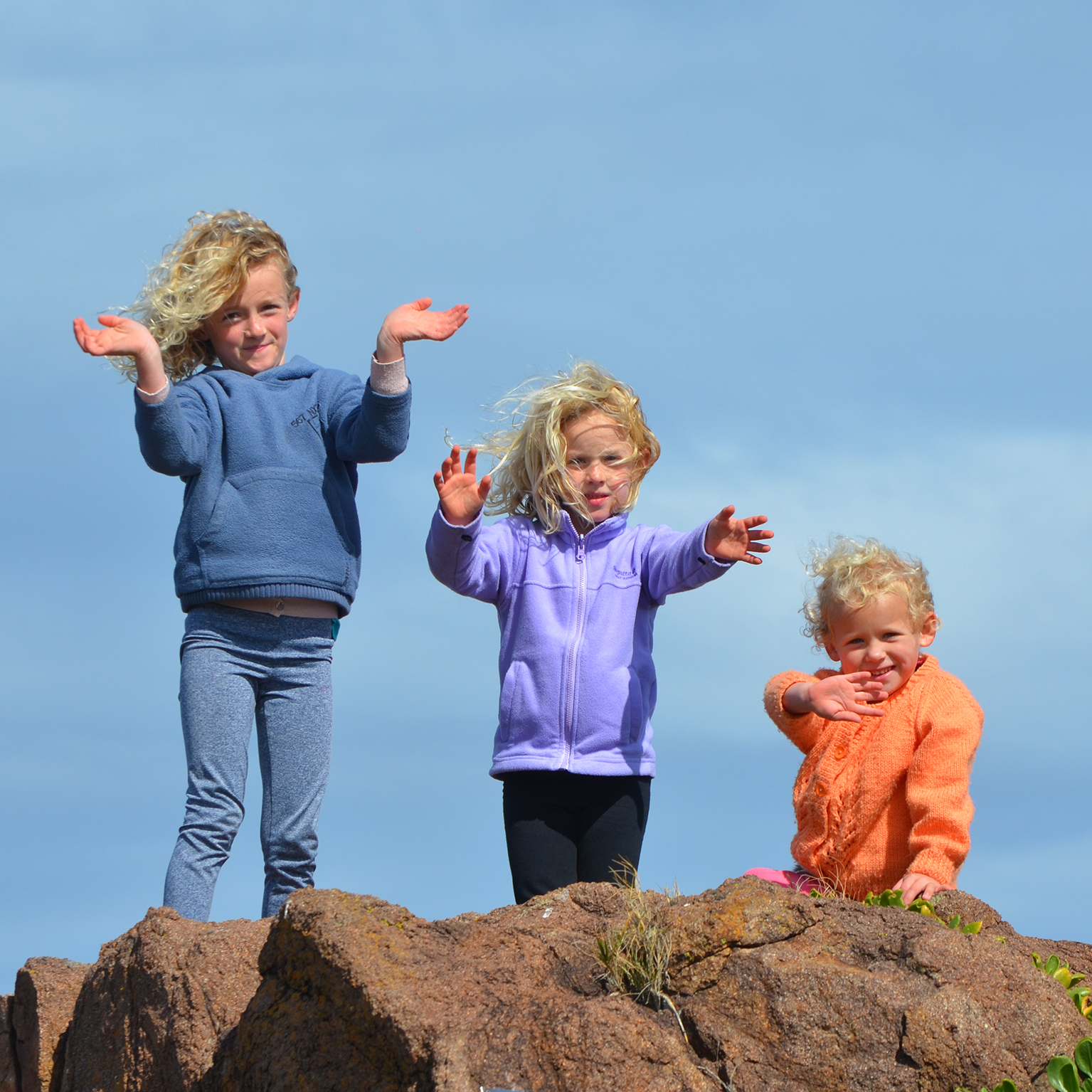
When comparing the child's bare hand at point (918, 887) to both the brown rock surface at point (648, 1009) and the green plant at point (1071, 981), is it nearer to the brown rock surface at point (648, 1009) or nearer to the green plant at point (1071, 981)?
the green plant at point (1071, 981)

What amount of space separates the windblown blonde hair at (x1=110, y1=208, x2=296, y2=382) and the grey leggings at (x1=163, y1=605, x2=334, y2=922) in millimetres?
1302

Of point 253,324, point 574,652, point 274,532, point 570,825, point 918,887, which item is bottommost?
point 918,887

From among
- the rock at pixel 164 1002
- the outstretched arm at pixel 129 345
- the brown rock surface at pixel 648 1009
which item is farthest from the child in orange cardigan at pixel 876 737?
the outstretched arm at pixel 129 345

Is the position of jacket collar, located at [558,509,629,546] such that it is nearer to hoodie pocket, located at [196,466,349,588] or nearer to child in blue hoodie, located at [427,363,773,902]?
child in blue hoodie, located at [427,363,773,902]

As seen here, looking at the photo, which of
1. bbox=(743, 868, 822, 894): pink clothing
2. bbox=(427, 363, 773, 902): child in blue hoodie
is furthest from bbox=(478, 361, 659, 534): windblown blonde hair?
bbox=(743, 868, 822, 894): pink clothing

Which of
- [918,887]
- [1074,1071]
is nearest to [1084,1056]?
[1074,1071]

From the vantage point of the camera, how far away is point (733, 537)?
222 inches

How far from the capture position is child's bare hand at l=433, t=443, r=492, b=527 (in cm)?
560

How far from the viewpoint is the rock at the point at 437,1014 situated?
321cm

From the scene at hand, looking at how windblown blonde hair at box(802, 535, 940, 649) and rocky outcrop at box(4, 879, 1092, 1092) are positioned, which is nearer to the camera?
rocky outcrop at box(4, 879, 1092, 1092)

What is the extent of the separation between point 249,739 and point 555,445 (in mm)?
1810

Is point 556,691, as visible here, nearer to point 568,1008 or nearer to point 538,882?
point 538,882

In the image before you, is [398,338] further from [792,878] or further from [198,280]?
[792,878]

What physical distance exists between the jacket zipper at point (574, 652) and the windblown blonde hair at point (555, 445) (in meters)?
0.18
